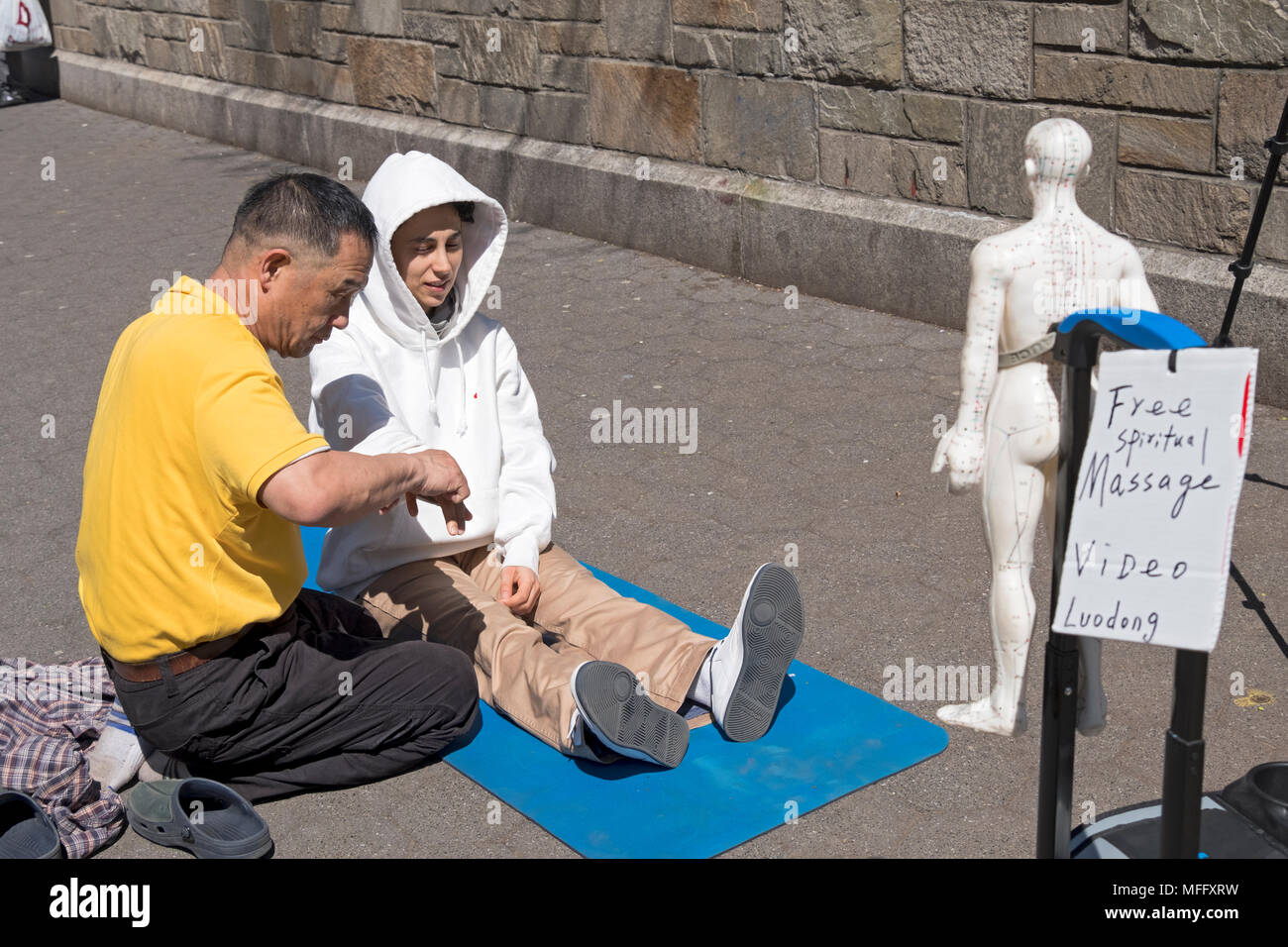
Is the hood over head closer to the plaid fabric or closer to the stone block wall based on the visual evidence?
the plaid fabric

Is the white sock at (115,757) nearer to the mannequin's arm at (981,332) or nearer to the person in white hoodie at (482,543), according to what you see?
the person in white hoodie at (482,543)

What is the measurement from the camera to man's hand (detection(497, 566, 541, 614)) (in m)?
3.96

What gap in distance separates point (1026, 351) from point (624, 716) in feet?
4.20

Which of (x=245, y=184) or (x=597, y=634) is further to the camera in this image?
(x=245, y=184)

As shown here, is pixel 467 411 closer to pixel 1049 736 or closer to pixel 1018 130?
pixel 1049 736

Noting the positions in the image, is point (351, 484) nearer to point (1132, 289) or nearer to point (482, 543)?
point (482, 543)

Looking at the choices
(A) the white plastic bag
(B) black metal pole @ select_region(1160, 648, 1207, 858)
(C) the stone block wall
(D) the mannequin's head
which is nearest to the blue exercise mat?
(B) black metal pole @ select_region(1160, 648, 1207, 858)

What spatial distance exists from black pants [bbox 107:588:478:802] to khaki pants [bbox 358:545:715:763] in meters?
0.16

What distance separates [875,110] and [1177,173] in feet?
5.31

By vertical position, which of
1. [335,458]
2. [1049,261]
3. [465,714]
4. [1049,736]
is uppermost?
[1049,261]

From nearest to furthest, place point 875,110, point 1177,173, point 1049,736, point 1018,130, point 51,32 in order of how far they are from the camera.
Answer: point 1049,736
point 1177,173
point 1018,130
point 875,110
point 51,32

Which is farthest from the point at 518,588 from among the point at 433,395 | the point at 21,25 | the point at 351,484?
the point at 21,25

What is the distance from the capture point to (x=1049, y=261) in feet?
9.33

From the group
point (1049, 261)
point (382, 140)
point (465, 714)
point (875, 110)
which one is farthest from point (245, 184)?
point (1049, 261)
